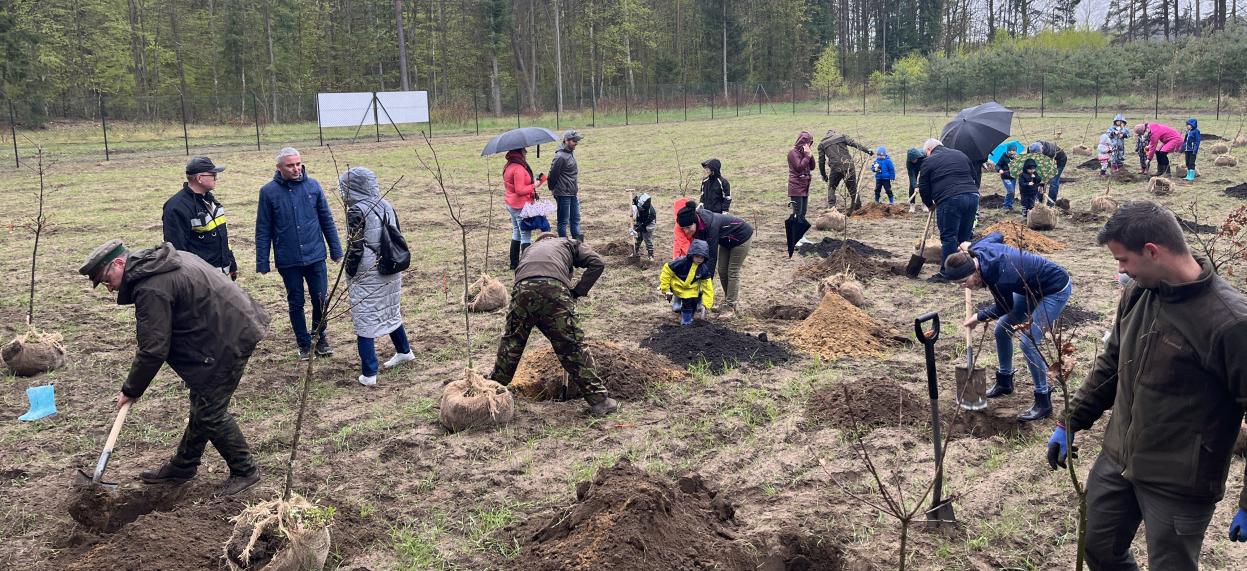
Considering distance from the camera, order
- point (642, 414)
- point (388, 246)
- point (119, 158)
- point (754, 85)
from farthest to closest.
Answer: point (754, 85)
point (119, 158)
point (388, 246)
point (642, 414)

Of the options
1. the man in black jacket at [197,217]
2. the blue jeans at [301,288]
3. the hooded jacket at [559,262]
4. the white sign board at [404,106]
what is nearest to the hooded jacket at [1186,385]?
the hooded jacket at [559,262]

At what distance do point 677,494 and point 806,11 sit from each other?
73670mm

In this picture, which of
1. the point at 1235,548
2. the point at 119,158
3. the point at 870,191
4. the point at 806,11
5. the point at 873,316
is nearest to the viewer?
the point at 1235,548

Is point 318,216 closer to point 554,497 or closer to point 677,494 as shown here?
point 554,497

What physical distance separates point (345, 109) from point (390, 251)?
101ft

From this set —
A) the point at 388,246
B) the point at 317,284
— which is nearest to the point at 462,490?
the point at 388,246

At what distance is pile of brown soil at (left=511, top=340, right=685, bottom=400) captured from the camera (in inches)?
287

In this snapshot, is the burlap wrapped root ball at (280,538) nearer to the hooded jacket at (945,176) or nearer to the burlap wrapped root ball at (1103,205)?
the hooded jacket at (945,176)

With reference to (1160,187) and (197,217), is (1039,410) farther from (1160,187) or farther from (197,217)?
(1160,187)

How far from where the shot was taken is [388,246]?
24.3ft

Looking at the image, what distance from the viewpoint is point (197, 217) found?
24.7 ft

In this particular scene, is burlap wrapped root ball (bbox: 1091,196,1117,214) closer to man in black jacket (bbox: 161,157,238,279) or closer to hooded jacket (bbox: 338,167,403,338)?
hooded jacket (bbox: 338,167,403,338)

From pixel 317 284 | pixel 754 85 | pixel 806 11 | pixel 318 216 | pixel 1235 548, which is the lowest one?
pixel 1235 548

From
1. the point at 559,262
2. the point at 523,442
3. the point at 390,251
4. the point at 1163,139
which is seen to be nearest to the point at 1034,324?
the point at 559,262
